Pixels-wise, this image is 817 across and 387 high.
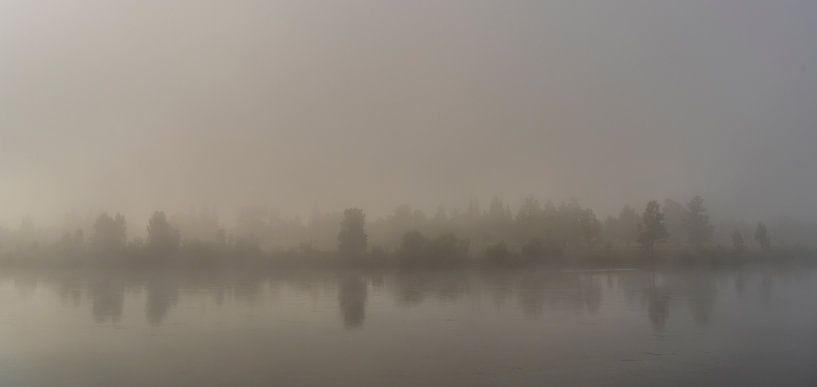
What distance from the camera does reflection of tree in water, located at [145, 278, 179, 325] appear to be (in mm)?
5213

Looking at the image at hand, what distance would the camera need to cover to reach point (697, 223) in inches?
205

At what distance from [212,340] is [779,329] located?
15.0 feet

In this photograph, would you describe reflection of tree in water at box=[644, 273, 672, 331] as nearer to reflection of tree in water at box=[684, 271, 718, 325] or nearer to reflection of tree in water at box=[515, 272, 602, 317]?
reflection of tree in water at box=[684, 271, 718, 325]

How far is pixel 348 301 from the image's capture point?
17.0 ft

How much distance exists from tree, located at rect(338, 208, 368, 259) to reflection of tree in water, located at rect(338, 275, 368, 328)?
11.7 inches

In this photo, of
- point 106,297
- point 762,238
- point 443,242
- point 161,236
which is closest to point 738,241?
point 762,238

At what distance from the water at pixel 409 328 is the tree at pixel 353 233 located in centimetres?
27

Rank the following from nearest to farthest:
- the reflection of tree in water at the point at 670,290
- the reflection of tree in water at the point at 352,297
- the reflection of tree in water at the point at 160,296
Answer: the reflection of tree in water at the point at 352,297
the reflection of tree in water at the point at 160,296
the reflection of tree in water at the point at 670,290

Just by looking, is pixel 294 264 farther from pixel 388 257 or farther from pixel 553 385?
pixel 553 385

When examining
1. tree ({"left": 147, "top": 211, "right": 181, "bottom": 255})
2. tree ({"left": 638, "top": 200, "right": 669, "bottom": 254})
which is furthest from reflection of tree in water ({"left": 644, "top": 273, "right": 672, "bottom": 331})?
tree ({"left": 147, "top": 211, "right": 181, "bottom": 255})

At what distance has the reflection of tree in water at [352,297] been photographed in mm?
5064

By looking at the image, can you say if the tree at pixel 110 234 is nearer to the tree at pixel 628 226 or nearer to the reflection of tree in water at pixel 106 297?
the reflection of tree in water at pixel 106 297

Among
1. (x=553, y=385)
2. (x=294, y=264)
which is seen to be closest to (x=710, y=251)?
(x=553, y=385)

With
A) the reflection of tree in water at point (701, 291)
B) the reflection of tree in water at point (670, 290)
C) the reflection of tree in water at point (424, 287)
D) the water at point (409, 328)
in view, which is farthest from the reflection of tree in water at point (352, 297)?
the reflection of tree in water at point (701, 291)
